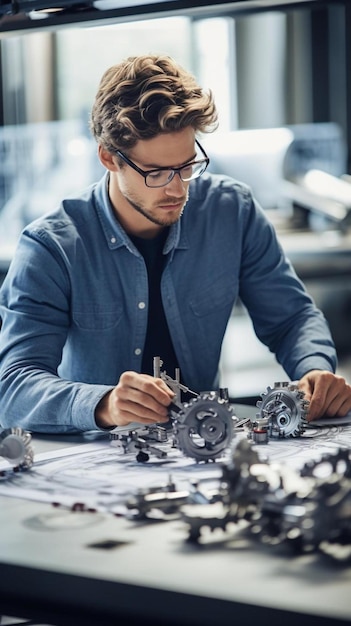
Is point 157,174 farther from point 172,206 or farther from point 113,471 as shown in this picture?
point 113,471

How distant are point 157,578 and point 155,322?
1.25 metres

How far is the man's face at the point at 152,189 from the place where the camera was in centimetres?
213

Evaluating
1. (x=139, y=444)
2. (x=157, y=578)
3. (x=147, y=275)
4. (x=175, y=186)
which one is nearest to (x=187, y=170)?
(x=175, y=186)

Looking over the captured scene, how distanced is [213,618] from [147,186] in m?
1.27

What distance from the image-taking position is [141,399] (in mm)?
1703

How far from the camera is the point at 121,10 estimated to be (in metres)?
1.87

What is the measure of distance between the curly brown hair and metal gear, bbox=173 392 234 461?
30.2 inches

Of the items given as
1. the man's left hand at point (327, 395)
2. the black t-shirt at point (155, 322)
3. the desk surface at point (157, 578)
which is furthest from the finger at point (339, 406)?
the desk surface at point (157, 578)

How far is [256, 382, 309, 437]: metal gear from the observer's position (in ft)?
5.82

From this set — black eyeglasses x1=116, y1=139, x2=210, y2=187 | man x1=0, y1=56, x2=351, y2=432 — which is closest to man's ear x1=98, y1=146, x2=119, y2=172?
man x1=0, y1=56, x2=351, y2=432

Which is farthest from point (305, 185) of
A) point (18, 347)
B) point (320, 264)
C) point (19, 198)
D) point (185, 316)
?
point (18, 347)

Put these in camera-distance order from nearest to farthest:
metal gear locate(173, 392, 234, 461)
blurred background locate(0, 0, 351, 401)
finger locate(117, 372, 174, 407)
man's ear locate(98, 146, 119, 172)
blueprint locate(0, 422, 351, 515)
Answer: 1. blueprint locate(0, 422, 351, 515)
2. metal gear locate(173, 392, 234, 461)
3. finger locate(117, 372, 174, 407)
4. man's ear locate(98, 146, 119, 172)
5. blurred background locate(0, 0, 351, 401)

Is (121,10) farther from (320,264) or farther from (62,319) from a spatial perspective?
(320,264)

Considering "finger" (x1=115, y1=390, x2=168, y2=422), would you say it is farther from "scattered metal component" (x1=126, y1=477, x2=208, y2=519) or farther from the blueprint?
"scattered metal component" (x1=126, y1=477, x2=208, y2=519)
